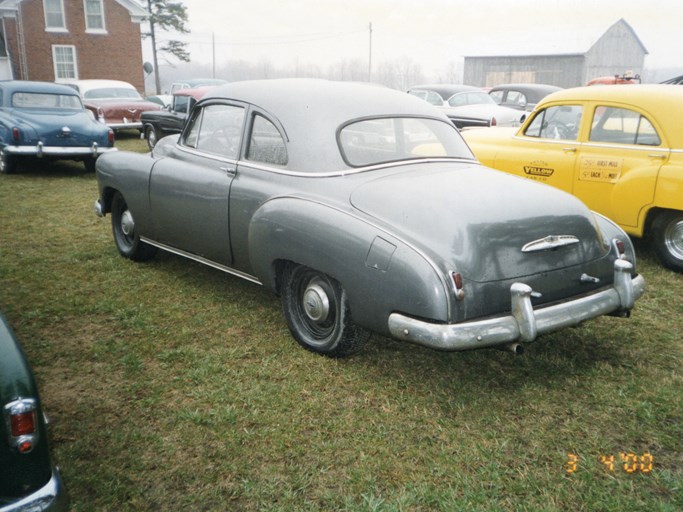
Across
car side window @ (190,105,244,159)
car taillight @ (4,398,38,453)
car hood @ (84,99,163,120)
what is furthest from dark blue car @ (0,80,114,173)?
car taillight @ (4,398,38,453)

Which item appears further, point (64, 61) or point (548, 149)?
point (64, 61)

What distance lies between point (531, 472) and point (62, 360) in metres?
2.83

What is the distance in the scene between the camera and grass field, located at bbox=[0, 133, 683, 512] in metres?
2.62

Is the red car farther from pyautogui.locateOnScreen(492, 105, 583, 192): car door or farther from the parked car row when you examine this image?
pyautogui.locateOnScreen(492, 105, 583, 192): car door

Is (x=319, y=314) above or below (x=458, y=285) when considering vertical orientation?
below

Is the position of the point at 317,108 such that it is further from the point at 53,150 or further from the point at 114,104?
the point at 114,104

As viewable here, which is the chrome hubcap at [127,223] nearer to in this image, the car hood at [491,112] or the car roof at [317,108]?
the car roof at [317,108]

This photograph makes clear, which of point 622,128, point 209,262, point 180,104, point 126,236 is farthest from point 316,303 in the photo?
point 180,104

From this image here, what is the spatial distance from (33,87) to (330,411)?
10390mm

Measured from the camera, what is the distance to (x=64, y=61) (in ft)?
94.7

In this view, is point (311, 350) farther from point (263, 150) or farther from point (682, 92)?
point (682, 92)

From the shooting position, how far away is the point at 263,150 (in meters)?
4.17

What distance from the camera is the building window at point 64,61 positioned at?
2858 cm

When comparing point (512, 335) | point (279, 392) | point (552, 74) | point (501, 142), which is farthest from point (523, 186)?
point (552, 74)
